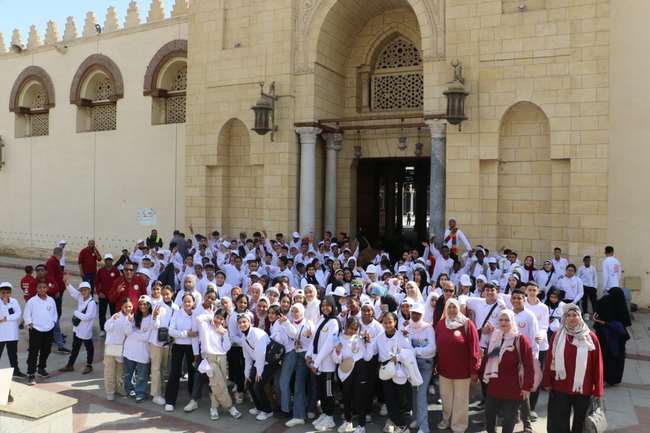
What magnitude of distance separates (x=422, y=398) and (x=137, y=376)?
352cm

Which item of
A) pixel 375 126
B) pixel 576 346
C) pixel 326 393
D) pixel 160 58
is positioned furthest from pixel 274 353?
pixel 160 58

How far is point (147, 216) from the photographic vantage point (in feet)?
57.1

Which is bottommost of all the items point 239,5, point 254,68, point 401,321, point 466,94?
point 401,321

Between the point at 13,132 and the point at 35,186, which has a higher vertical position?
the point at 13,132

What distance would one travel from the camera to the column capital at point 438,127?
40.6 ft

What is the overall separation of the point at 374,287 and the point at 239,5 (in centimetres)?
935

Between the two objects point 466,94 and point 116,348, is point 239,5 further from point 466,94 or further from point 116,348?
point 116,348

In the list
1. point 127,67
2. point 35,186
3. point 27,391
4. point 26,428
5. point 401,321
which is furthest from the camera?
point 35,186

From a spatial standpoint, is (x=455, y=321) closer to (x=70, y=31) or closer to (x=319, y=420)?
(x=319, y=420)

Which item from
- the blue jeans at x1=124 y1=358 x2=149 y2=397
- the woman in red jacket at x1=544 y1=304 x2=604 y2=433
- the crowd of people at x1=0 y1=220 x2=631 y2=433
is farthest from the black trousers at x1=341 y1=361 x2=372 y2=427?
the blue jeans at x1=124 y1=358 x2=149 y2=397

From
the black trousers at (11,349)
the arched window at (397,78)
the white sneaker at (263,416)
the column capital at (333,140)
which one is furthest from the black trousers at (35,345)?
the arched window at (397,78)

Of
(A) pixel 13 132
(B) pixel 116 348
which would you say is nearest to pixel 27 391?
(B) pixel 116 348

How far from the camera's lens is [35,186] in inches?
796

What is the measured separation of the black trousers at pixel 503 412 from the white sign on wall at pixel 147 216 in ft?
43.5
